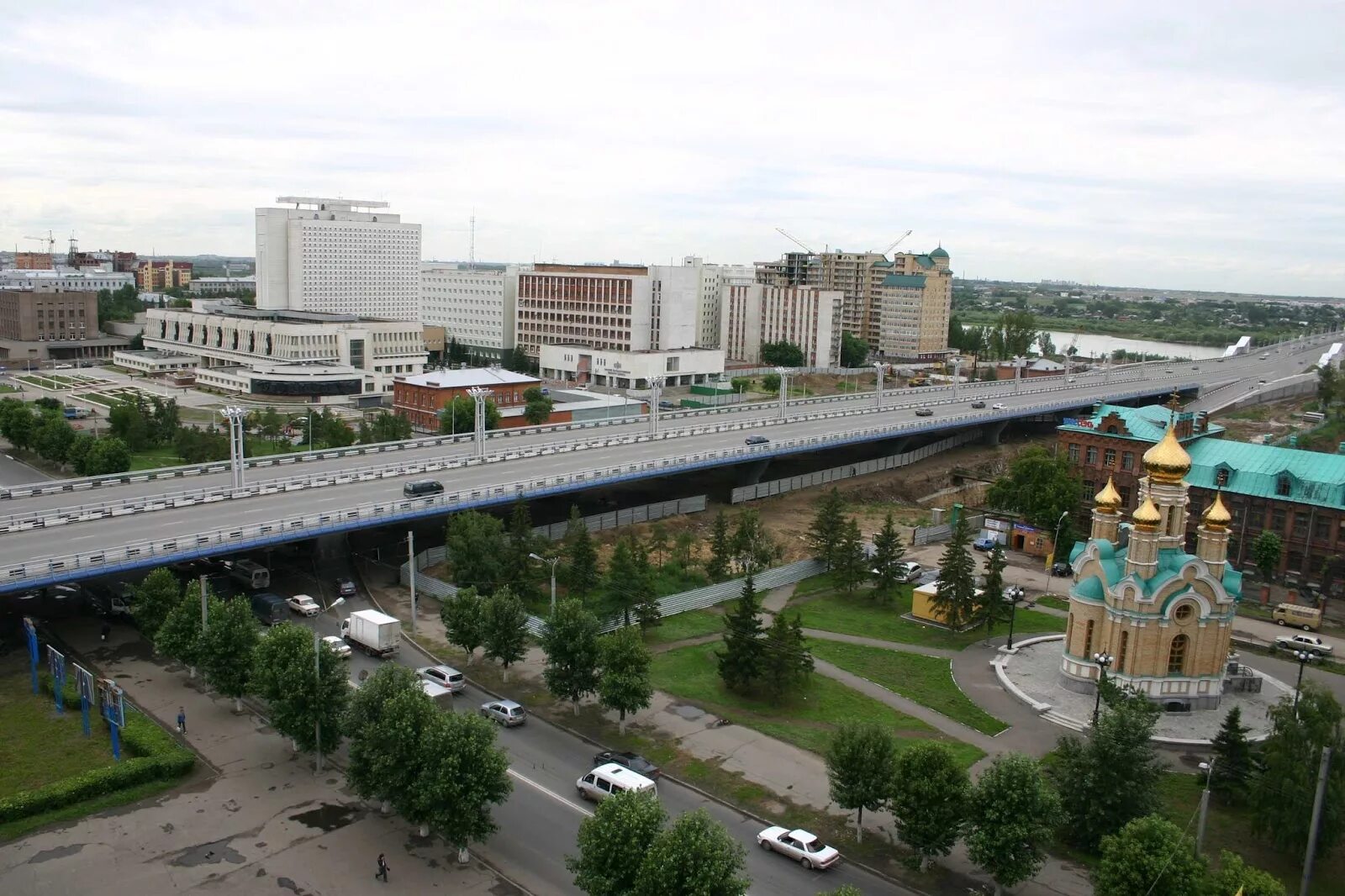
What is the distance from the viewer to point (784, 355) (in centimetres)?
15012

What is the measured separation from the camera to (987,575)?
150ft

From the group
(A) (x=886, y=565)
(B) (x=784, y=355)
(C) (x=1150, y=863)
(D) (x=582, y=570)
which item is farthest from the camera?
(B) (x=784, y=355)

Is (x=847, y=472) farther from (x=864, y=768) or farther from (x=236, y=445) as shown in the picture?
Result: (x=864, y=768)

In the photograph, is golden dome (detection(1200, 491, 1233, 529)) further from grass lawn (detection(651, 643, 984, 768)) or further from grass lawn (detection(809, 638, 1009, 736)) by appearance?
grass lawn (detection(651, 643, 984, 768))

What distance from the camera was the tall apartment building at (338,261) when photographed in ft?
532

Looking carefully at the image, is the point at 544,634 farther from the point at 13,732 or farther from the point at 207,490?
the point at 207,490

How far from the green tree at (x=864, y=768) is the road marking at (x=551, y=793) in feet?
23.1

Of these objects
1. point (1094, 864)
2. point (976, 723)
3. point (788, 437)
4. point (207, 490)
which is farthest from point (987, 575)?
point (207, 490)

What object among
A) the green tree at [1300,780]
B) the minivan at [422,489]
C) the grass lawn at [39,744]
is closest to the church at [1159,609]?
the green tree at [1300,780]

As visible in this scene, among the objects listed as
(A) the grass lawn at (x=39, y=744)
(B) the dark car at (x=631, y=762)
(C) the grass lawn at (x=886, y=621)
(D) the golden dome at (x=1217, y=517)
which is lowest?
(A) the grass lawn at (x=39, y=744)

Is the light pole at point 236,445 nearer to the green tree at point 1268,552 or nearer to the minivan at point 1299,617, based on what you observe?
the minivan at point 1299,617

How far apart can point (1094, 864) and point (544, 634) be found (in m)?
18.3

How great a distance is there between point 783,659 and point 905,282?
142 metres

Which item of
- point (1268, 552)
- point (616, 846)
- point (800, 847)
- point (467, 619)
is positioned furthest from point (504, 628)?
point (1268, 552)
